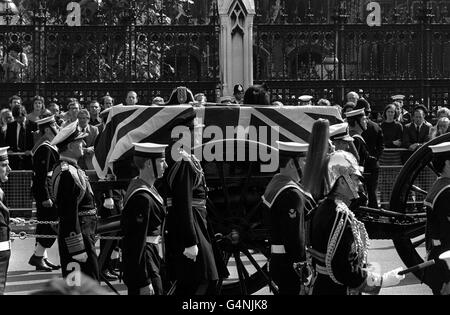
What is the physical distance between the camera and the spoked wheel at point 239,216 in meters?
9.46

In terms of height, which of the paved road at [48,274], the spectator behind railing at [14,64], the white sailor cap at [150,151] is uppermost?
the spectator behind railing at [14,64]

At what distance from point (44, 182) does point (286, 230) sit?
5.17m

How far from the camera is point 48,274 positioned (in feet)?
38.8

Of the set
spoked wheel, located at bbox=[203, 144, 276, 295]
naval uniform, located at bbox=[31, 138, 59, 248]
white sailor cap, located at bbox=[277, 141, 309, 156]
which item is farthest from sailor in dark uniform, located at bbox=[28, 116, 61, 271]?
white sailor cap, located at bbox=[277, 141, 309, 156]

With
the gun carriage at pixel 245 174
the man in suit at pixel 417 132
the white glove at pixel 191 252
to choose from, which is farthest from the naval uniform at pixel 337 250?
the man in suit at pixel 417 132

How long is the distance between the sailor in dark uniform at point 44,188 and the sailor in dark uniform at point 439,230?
207 inches

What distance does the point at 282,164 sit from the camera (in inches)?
317

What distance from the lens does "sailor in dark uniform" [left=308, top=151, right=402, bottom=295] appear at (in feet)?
20.1

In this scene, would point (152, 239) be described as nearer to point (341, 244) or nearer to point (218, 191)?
point (341, 244)

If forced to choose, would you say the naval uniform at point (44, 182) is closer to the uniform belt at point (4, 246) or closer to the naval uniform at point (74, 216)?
the naval uniform at point (74, 216)

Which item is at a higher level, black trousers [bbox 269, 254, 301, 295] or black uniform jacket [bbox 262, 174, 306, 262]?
black uniform jacket [bbox 262, 174, 306, 262]

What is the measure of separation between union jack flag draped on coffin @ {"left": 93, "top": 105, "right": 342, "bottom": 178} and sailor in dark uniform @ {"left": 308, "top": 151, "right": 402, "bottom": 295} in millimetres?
3442

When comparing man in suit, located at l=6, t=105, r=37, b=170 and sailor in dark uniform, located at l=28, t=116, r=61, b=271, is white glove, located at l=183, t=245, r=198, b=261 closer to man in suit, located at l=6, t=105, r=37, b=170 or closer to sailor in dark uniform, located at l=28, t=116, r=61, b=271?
sailor in dark uniform, located at l=28, t=116, r=61, b=271
